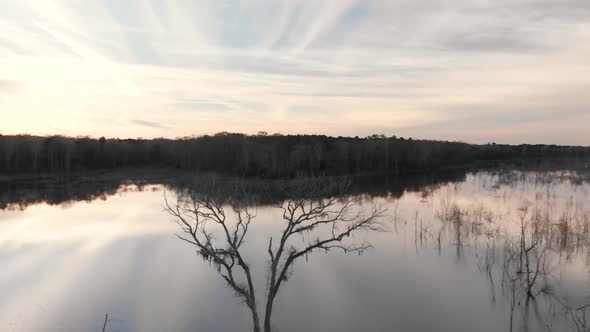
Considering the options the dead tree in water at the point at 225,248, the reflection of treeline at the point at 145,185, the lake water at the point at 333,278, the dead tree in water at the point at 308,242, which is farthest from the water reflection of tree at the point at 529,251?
the reflection of treeline at the point at 145,185

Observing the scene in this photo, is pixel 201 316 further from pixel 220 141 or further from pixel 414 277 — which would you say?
pixel 220 141

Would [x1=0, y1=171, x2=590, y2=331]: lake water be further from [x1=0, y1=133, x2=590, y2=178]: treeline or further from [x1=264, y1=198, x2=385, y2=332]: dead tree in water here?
[x1=0, y1=133, x2=590, y2=178]: treeline

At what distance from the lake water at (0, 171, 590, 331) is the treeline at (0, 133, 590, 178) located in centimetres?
2539

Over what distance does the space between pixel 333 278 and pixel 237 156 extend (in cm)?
3925

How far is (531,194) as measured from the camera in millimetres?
30109

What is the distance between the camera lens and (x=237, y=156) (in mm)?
52312

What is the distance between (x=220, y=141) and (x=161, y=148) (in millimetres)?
19872

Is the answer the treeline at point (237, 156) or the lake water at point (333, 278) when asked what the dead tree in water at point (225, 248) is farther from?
the treeline at point (237, 156)

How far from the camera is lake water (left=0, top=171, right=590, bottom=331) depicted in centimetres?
1127

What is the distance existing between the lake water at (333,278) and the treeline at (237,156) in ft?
83.3

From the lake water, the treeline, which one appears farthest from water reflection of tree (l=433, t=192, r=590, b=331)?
the treeline

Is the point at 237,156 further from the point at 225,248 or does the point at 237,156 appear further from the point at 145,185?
the point at 225,248

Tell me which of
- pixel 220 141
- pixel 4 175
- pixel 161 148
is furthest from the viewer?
pixel 161 148

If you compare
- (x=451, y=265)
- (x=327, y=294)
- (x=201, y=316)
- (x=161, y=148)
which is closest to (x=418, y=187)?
(x=451, y=265)
